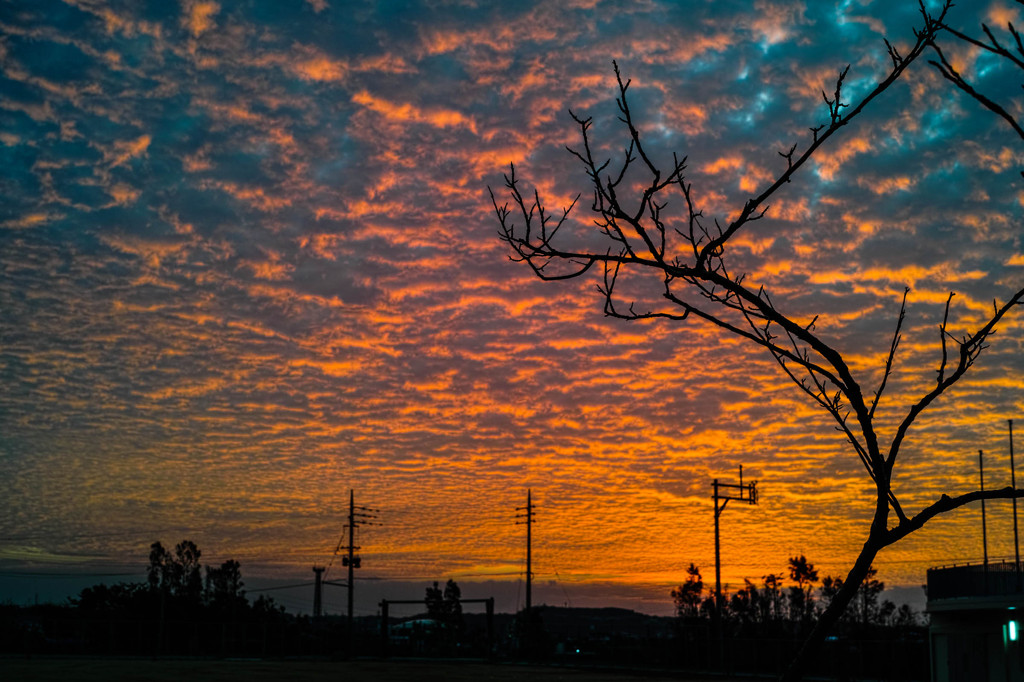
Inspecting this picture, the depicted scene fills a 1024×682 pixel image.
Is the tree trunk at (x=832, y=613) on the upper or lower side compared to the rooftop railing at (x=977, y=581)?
upper

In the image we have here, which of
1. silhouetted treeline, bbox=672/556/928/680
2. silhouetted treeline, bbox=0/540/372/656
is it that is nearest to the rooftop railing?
silhouetted treeline, bbox=672/556/928/680

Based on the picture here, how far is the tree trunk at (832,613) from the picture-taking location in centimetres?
371

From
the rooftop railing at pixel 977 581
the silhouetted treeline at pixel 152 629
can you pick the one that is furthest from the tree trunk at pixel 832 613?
the silhouetted treeline at pixel 152 629

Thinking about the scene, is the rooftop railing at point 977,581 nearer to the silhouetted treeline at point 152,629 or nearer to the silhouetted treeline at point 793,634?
the silhouetted treeline at point 793,634

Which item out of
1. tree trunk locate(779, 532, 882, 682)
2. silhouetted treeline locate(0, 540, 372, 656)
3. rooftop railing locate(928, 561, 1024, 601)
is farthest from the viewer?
silhouetted treeline locate(0, 540, 372, 656)

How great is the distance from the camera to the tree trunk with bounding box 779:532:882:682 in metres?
3.71

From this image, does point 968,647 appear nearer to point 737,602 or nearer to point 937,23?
point 937,23

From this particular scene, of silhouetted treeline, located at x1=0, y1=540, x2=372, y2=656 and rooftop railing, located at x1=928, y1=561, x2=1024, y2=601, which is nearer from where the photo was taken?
rooftop railing, located at x1=928, y1=561, x2=1024, y2=601

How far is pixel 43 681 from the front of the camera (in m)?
30.6

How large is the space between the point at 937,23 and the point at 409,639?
70.1m

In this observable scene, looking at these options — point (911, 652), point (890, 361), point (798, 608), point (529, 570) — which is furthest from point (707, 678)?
point (798, 608)

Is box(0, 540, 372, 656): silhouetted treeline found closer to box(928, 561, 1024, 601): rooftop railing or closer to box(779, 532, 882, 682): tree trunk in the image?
box(928, 561, 1024, 601): rooftop railing

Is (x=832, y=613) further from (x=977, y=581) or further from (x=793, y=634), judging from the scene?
(x=793, y=634)

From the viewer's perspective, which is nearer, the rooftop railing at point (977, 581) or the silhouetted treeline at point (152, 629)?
the rooftop railing at point (977, 581)
